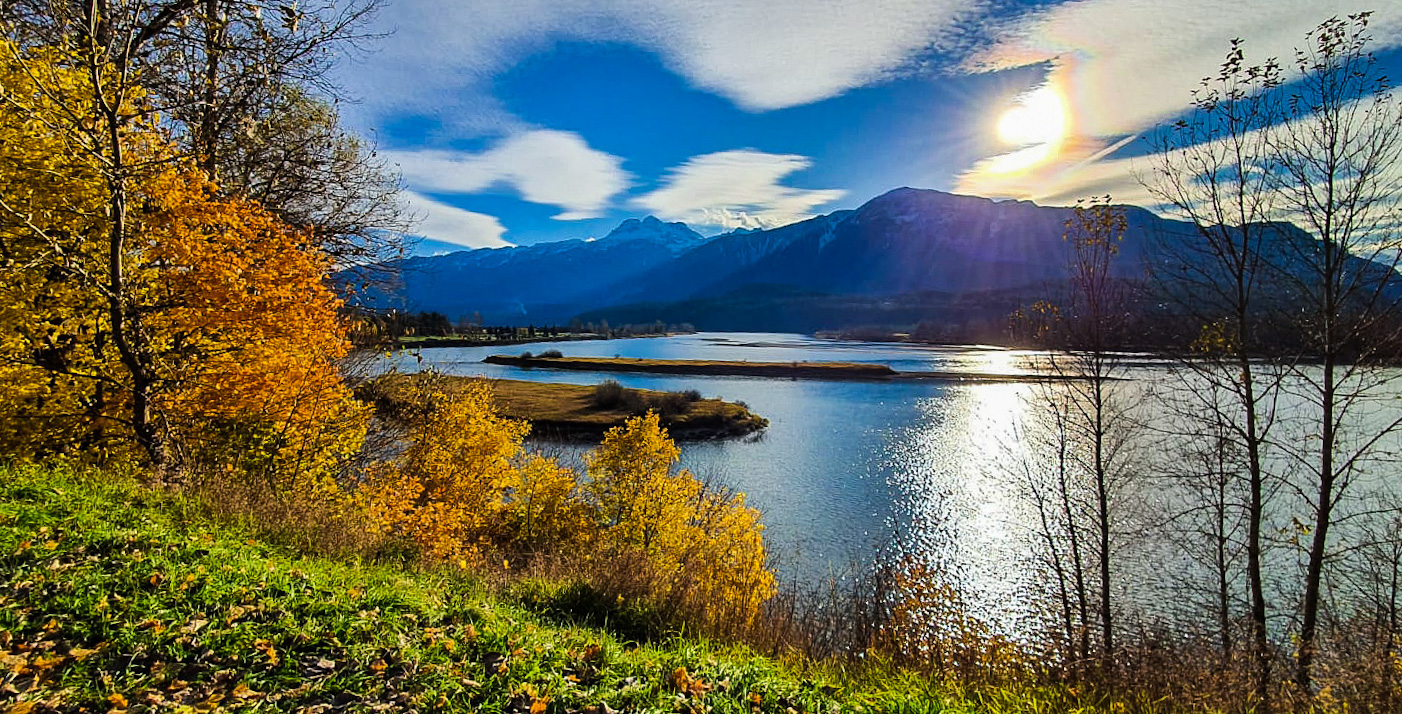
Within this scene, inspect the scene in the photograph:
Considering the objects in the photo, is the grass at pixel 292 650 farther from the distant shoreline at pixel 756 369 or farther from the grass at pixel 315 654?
the distant shoreline at pixel 756 369

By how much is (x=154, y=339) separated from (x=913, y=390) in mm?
69323

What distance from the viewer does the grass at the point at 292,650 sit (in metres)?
4.12

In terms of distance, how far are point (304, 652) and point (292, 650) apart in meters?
0.08

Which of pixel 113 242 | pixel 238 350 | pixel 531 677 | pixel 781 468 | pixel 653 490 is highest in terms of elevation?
pixel 113 242

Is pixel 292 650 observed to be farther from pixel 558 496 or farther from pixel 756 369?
pixel 756 369

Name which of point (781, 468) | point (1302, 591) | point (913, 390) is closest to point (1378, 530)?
point (1302, 591)

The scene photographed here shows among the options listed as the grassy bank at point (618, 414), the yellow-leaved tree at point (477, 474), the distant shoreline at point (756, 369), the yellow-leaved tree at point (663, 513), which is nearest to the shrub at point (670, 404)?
the grassy bank at point (618, 414)

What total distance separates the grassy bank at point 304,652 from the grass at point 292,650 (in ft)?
0.04

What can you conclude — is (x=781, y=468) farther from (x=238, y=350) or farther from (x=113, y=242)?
(x=113, y=242)

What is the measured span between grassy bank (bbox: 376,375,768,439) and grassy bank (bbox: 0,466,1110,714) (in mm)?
40017

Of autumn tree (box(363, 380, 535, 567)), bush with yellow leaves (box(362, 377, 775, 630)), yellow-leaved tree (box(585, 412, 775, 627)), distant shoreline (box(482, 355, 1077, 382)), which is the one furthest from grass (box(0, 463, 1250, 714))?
distant shoreline (box(482, 355, 1077, 382))

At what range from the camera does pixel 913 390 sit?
71.1m

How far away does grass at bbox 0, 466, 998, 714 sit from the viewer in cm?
412

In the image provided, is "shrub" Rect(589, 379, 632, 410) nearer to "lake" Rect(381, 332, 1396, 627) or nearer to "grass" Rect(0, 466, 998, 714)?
"lake" Rect(381, 332, 1396, 627)
